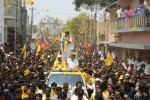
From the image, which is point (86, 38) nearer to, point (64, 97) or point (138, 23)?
point (138, 23)

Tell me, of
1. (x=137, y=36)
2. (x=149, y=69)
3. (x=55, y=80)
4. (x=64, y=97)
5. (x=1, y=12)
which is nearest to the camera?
(x=64, y=97)

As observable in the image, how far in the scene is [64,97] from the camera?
9914 mm

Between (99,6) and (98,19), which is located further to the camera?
(99,6)

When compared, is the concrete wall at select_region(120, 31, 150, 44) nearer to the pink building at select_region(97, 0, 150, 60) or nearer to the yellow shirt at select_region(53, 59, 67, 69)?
the pink building at select_region(97, 0, 150, 60)

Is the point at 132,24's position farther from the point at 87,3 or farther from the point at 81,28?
the point at 81,28

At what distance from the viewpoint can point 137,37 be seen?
26.7 metres

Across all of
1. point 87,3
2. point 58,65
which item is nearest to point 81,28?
point 87,3

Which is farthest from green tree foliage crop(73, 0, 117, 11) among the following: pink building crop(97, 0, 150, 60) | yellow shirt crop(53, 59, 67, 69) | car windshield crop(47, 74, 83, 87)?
Answer: car windshield crop(47, 74, 83, 87)

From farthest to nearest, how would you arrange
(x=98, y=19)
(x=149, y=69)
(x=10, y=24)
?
(x=98, y=19) < (x=10, y=24) < (x=149, y=69)

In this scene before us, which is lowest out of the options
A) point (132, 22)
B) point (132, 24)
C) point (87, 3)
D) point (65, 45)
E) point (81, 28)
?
point (65, 45)

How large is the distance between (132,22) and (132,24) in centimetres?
20

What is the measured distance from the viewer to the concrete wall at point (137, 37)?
24.2m

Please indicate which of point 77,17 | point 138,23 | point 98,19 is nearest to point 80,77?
point 138,23

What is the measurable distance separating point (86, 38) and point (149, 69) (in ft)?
140
